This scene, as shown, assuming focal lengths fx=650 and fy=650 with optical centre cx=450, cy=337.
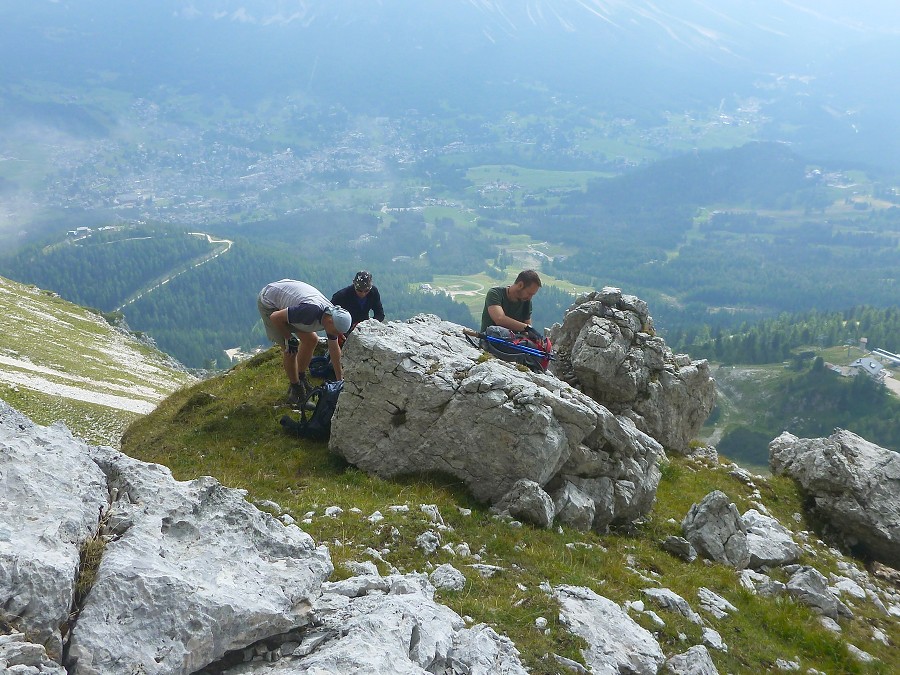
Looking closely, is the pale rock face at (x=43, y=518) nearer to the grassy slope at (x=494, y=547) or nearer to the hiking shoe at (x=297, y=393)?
the grassy slope at (x=494, y=547)

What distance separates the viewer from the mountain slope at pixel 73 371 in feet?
107

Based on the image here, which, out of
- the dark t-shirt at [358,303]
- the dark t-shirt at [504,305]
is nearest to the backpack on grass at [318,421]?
the dark t-shirt at [358,303]

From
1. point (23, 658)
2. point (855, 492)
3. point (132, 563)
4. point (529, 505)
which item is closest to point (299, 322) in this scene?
point (529, 505)

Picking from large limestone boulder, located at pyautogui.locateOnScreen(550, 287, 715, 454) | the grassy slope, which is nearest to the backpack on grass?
the grassy slope

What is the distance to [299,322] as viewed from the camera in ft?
60.5

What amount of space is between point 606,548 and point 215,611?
10602 millimetres

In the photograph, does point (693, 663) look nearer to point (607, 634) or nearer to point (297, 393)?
point (607, 634)

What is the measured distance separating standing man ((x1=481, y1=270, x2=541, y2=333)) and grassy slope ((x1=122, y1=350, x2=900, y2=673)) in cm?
744

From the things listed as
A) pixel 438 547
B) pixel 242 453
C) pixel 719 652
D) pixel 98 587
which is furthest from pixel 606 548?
pixel 98 587

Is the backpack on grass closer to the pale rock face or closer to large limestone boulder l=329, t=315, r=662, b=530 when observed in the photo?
large limestone boulder l=329, t=315, r=662, b=530

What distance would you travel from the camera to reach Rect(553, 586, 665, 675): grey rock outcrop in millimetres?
10602

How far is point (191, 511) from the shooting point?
29.8 feet

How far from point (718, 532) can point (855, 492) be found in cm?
954

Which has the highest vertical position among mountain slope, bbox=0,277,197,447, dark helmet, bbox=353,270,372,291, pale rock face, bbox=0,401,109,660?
dark helmet, bbox=353,270,372,291
